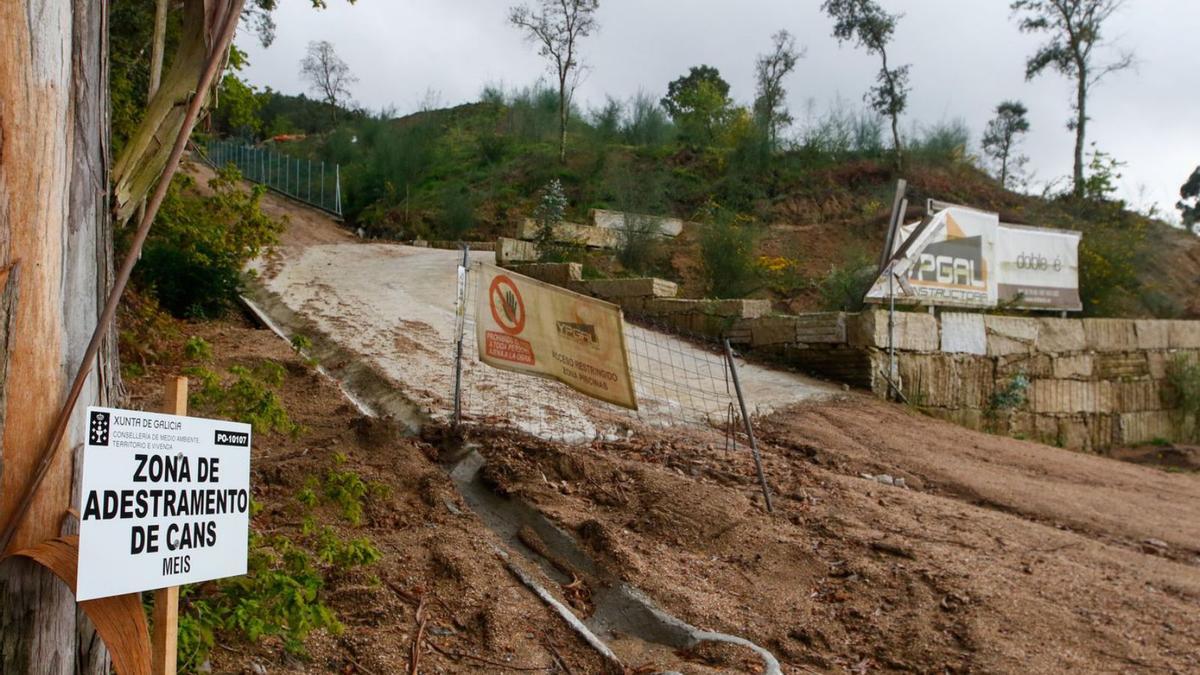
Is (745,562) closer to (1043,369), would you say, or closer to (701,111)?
(1043,369)

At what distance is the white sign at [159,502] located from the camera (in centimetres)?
186

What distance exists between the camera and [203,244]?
27.9 ft

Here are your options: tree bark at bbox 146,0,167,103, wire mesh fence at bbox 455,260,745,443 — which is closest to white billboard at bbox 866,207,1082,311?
wire mesh fence at bbox 455,260,745,443

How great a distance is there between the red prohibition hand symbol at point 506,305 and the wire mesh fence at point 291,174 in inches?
750

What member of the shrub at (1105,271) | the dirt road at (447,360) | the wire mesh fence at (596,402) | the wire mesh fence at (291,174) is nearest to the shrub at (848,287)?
the dirt road at (447,360)

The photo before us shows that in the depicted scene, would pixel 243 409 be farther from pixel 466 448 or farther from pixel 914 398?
pixel 914 398

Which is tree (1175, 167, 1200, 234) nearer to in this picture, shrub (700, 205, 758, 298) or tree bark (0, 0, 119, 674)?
shrub (700, 205, 758, 298)

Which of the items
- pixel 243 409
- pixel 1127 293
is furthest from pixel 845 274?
pixel 243 409

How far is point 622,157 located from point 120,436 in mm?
22318

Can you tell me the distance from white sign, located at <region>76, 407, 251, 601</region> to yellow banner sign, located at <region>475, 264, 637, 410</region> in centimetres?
374

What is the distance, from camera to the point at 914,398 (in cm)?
1082

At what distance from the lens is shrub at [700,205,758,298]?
1448 cm

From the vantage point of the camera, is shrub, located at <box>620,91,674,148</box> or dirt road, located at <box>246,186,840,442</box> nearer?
dirt road, located at <box>246,186,840,442</box>

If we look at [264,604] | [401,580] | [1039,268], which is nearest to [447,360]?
[401,580]
